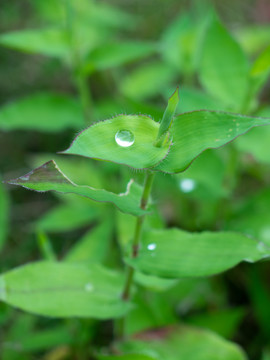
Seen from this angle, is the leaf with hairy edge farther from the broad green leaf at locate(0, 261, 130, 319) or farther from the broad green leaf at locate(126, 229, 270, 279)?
the broad green leaf at locate(0, 261, 130, 319)

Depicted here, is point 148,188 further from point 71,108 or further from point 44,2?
point 44,2

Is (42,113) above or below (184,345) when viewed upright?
above

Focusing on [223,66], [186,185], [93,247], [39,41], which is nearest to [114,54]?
[39,41]

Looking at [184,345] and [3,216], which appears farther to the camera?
[3,216]

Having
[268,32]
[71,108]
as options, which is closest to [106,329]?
[71,108]

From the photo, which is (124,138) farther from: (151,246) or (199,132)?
(151,246)

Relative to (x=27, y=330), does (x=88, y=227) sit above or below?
below

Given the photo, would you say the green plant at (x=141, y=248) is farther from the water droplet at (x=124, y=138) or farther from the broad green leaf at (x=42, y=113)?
the broad green leaf at (x=42, y=113)
